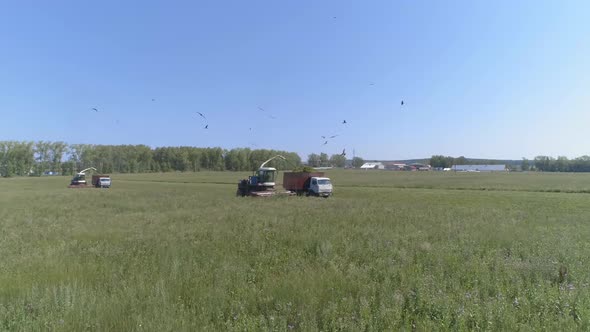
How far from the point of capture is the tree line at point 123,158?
120m

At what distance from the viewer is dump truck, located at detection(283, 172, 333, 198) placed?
37.6 metres

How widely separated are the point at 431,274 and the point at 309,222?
24.8ft

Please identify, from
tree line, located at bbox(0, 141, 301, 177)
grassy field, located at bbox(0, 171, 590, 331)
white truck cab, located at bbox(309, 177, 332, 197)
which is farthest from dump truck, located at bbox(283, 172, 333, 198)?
tree line, located at bbox(0, 141, 301, 177)

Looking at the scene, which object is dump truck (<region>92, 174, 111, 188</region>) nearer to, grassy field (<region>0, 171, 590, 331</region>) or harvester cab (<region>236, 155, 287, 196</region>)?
harvester cab (<region>236, 155, 287, 196</region>)

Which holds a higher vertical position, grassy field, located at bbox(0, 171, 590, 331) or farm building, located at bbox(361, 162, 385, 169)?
farm building, located at bbox(361, 162, 385, 169)

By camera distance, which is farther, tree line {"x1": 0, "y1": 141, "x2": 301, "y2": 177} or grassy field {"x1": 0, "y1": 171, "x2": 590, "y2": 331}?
tree line {"x1": 0, "y1": 141, "x2": 301, "y2": 177}

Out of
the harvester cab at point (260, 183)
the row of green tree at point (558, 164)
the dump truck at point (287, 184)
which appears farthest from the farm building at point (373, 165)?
the harvester cab at point (260, 183)

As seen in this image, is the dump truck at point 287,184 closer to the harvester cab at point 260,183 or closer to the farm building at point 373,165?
the harvester cab at point 260,183

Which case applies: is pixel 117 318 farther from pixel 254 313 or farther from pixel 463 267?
pixel 463 267

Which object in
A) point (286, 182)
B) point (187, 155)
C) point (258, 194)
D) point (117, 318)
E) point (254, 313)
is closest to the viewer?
point (117, 318)

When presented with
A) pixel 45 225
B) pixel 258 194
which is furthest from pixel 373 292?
pixel 258 194

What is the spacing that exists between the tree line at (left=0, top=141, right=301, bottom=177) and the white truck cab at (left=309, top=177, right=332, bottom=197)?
63.6 meters

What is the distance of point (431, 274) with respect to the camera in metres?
6.74

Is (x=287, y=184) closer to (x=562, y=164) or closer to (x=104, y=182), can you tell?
(x=104, y=182)
